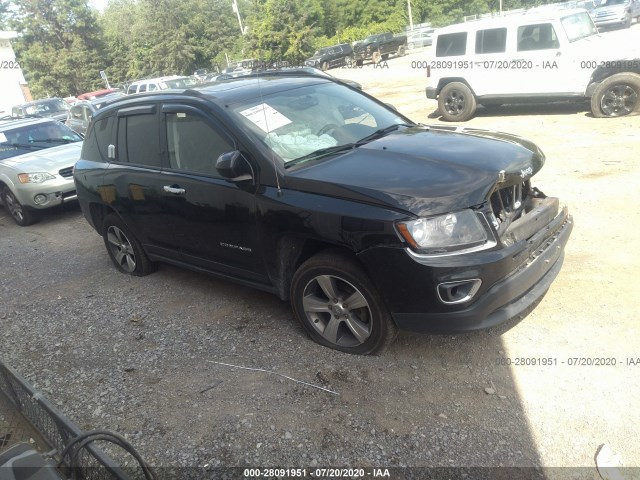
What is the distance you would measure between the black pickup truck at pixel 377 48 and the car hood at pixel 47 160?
27.6 m

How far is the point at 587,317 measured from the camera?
140 inches

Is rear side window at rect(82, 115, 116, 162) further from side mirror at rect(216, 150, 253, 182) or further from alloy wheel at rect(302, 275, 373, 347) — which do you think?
alloy wheel at rect(302, 275, 373, 347)

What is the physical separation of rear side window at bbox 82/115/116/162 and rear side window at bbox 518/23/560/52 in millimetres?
7905

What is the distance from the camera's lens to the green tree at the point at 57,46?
174 ft

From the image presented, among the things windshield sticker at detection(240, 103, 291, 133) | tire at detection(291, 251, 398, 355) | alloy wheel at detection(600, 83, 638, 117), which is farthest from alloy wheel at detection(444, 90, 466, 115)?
tire at detection(291, 251, 398, 355)

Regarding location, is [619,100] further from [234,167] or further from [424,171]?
[234,167]

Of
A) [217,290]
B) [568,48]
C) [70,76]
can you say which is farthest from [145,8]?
[217,290]

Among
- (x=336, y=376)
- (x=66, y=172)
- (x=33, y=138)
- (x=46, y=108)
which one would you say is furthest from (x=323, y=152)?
(x=46, y=108)

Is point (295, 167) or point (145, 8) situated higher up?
point (145, 8)

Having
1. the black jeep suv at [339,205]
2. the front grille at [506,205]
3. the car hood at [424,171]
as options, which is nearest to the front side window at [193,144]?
the black jeep suv at [339,205]

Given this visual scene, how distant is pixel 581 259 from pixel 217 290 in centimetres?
319

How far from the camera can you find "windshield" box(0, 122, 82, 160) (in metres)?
8.77

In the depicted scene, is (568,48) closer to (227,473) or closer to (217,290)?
(217,290)

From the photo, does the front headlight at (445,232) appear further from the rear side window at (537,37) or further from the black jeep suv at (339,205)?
the rear side window at (537,37)
